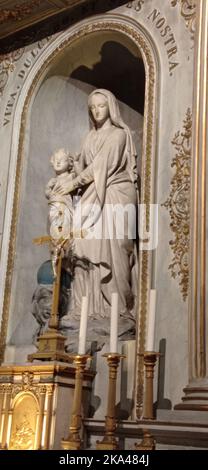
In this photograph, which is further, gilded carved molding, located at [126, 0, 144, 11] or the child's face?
the child's face

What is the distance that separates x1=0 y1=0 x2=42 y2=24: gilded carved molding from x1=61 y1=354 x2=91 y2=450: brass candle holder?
2817 mm

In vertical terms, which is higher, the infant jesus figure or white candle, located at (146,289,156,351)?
the infant jesus figure

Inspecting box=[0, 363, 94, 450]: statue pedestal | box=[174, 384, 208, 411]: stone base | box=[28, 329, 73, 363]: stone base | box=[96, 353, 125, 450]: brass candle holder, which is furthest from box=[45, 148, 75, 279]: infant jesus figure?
box=[174, 384, 208, 411]: stone base

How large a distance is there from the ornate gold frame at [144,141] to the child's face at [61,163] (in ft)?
0.91

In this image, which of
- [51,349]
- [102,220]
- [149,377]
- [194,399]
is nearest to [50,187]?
[102,220]

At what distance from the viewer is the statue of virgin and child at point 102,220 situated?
455 centimetres

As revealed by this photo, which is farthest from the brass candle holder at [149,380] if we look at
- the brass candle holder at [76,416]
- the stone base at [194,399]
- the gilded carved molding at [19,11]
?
the gilded carved molding at [19,11]

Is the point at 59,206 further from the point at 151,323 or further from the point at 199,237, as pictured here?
the point at 151,323

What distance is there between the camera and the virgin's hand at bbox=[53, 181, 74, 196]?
5.03m

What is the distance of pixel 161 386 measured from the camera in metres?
3.92

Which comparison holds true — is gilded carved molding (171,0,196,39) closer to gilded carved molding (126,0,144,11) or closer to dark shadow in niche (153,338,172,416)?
gilded carved molding (126,0,144,11)
